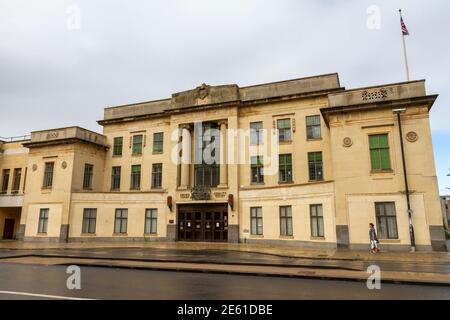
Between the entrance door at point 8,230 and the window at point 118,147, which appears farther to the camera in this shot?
the entrance door at point 8,230

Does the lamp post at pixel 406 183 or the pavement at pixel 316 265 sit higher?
the lamp post at pixel 406 183

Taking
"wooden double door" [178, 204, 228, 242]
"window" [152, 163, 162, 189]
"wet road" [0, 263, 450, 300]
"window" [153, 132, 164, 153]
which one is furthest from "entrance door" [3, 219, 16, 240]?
"wet road" [0, 263, 450, 300]

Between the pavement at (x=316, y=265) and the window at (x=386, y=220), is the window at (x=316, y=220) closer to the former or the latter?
the window at (x=386, y=220)

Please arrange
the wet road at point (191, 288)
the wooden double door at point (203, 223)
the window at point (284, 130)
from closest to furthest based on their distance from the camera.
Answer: the wet road at point (191, 288)
the window at point (284, 130)
the wooden double door at point (203, 223)

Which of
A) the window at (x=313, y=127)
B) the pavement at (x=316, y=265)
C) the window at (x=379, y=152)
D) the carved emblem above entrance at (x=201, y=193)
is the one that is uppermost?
the window at (x=313, y=127)

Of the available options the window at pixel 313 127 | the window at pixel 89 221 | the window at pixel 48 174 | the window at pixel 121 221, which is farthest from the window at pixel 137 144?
the window at pixel 313 127

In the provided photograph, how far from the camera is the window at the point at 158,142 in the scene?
33969 mm

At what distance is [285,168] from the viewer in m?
28.9

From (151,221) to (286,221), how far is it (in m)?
13.7

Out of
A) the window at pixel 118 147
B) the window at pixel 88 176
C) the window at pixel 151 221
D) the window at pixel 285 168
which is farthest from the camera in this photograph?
the window at pixel 118 147

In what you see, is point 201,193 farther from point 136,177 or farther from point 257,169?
point 136,177

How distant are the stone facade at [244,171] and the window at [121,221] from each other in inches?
3.9

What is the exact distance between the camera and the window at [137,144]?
114 feet

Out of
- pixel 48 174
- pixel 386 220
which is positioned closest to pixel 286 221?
pixel 386 220
